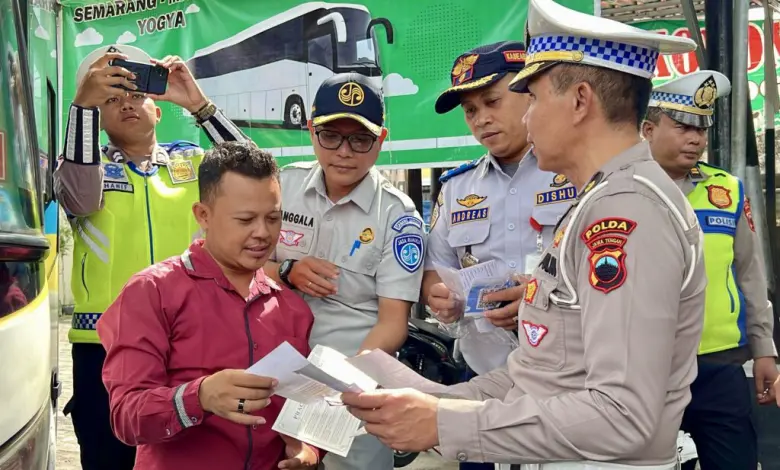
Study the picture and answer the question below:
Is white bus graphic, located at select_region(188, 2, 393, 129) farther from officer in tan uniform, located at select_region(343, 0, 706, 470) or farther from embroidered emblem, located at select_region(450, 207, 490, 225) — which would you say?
officer in tan uniform, located at select_region(343, 0, 706, 470)

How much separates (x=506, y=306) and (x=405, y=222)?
525 mm

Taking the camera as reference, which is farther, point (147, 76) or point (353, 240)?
point (147, 76)

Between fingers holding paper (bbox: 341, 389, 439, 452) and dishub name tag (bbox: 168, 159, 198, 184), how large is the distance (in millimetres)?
1655

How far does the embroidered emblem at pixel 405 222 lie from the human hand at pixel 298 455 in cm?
83

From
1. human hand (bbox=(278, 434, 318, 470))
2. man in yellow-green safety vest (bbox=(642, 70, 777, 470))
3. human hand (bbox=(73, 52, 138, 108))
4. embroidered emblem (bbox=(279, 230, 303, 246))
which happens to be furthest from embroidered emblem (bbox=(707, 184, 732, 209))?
human hand (bbox=(73, 52, 138, 108))

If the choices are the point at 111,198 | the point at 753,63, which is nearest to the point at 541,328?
the point at 111,198

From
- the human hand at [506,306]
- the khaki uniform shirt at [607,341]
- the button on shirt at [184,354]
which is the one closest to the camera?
the khaki uniform shirt at [607,341]

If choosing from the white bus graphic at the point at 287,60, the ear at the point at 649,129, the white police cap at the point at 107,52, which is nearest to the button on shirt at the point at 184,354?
the white police cap at the point at 107,52

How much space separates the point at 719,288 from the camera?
9.66 ft

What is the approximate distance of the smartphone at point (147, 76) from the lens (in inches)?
106

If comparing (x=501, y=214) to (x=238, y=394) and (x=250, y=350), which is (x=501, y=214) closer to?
(x=250, y=350)

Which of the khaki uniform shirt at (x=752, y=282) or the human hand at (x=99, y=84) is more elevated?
the human hand at (x=99, y=84)

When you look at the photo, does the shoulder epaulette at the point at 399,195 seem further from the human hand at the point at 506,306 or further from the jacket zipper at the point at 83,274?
the jacket zipper at the point at 83,274

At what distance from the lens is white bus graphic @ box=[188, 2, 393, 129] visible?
5.10 meters
